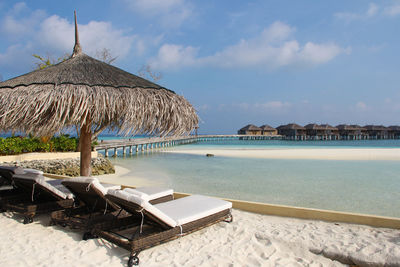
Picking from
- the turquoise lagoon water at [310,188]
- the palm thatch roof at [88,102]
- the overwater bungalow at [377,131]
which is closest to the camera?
the palm thatch roof at [88,102]

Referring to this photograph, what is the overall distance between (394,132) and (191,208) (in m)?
74.4

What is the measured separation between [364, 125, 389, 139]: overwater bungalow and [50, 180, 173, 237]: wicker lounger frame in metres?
67.5

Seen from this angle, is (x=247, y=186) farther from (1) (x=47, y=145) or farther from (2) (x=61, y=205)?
(1) (x=47, y=145)

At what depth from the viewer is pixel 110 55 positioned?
2064cm

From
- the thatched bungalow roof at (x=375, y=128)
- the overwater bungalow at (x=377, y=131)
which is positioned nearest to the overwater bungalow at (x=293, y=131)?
the thatched bungalow roof at (x=375, y=128)

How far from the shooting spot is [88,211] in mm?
3301

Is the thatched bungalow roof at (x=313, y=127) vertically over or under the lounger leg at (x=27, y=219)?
over

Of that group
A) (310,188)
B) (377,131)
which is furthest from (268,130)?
(310,188)

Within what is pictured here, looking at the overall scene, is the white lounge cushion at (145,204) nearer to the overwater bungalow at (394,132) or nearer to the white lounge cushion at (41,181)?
the white lounge cushion at (41,181)

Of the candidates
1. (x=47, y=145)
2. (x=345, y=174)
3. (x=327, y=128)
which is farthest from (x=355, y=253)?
(x=327, y=128)

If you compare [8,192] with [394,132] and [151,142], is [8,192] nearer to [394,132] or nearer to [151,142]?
[151,142]

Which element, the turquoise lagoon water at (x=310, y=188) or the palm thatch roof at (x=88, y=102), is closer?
the palm thatch roof at (x=88, y=102)

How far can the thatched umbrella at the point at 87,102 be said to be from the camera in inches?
142

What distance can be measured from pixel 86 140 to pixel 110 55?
58.5 feet
